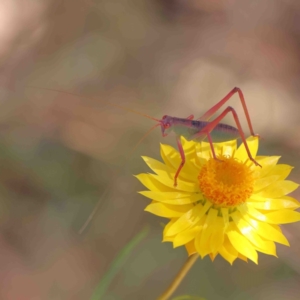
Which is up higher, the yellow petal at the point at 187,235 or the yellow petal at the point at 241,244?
the yellow petal at the point at 241,244

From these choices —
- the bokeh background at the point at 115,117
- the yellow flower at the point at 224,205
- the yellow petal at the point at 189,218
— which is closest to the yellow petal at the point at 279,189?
the yellow flower at the point at 224,205

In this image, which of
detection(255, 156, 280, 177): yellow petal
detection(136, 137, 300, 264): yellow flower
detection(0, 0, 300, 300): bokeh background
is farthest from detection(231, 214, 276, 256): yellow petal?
detection(0, 0, 300, 300): bokeh background

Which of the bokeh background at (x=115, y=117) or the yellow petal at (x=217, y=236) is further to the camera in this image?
the bokeh background at (x=115, y=117)

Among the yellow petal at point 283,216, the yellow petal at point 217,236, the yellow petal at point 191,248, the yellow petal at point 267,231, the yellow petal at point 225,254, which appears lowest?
the yellow petal at point 191,248

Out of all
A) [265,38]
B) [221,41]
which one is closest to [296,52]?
[265,38]

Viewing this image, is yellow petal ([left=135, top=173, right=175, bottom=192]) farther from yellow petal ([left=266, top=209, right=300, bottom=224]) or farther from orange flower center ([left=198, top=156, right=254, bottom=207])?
yellow petal ([left=266, top=209, right=300, bottom=224])

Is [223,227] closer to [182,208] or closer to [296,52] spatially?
[182,208]

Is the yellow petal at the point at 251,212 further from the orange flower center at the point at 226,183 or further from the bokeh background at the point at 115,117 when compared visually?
the bokeh background at the point at 115,117

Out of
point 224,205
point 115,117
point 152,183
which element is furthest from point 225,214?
point 115,117
